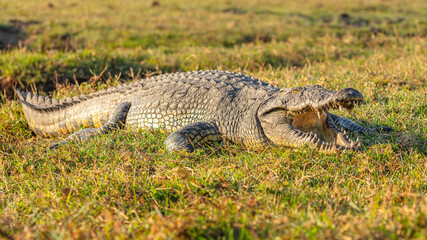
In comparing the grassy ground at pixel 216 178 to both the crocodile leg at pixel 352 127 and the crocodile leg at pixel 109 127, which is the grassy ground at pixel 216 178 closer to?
the crocodile leg at pixel 352 127

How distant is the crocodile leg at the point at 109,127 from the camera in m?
4.25

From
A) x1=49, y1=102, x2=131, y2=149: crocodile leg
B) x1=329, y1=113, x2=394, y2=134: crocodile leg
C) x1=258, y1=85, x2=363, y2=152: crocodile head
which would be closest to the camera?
x1=258, y1=85, x2=363, y2=152: crocodile head

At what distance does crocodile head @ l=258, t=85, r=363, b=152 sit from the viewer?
3.24m

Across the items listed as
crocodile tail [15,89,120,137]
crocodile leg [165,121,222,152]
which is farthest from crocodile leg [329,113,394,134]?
crocodile tail [15,89,120,137]

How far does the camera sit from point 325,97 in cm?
322

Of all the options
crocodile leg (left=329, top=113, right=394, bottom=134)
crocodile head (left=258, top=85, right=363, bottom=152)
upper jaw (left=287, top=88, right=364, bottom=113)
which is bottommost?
crocodile leg (left=329, top=113, right=394, bottom=134)

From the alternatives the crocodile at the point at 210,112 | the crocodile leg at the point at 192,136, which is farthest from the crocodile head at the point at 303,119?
the crocodile leg at the point at 192,136

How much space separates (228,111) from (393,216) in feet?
7.06

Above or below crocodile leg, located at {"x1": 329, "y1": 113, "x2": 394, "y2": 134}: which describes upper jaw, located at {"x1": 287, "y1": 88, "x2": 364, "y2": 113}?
above

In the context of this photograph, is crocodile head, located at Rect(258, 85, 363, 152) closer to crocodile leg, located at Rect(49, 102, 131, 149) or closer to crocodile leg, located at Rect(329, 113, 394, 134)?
crocodile leg, located at Rect(329, 113, 394, 134)

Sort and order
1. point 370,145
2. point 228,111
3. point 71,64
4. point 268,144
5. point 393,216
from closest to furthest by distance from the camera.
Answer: point 393,216 < point 370,145 < point 268,144 < point 228,111 < point 71,64

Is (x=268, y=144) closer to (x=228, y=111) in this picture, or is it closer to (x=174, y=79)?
(x=228, y=111)

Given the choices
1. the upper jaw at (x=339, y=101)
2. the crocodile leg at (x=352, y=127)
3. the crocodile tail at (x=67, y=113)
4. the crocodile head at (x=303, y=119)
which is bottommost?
the crocodile tail at (x=67, y=113)

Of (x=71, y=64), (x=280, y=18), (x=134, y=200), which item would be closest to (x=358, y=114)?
(x=134, y=200)
